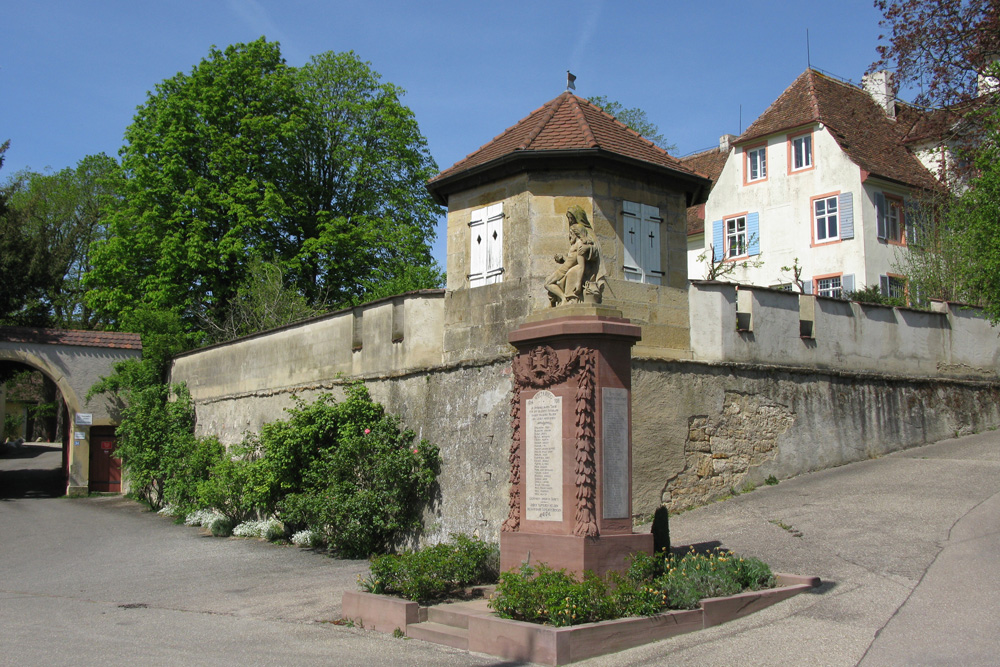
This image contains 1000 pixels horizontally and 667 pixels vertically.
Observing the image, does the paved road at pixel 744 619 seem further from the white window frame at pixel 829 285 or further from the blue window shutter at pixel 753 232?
the blue window shutter at pixel 753 232

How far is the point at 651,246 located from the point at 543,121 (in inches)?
105

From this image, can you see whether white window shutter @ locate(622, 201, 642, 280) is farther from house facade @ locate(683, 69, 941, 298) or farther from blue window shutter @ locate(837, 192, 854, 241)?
blue window shutter @ locate(837, 192, 854, 241)

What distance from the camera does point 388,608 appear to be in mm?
9055

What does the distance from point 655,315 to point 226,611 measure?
7.46 metres

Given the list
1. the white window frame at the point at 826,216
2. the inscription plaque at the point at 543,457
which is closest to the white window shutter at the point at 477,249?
the inscription plaque at the point at 543,457

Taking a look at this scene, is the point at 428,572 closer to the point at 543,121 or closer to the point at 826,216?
the point at 543,121

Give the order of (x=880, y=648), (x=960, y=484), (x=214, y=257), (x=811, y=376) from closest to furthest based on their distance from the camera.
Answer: (x=880, y=648), (x=960, y=484), (x=811, y=376), (x=214, y=257)

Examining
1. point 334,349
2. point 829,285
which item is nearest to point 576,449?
point 334,349

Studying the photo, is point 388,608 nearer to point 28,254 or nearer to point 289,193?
point 289,193

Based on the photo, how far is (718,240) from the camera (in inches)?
1185

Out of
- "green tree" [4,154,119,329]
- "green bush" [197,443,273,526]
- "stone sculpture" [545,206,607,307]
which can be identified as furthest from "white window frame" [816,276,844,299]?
"green tree" [4,154,119,329]

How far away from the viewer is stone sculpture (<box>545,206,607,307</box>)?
365 inches

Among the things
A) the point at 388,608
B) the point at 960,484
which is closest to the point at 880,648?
the point at 388,608

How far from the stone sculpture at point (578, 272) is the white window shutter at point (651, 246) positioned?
4.55m
